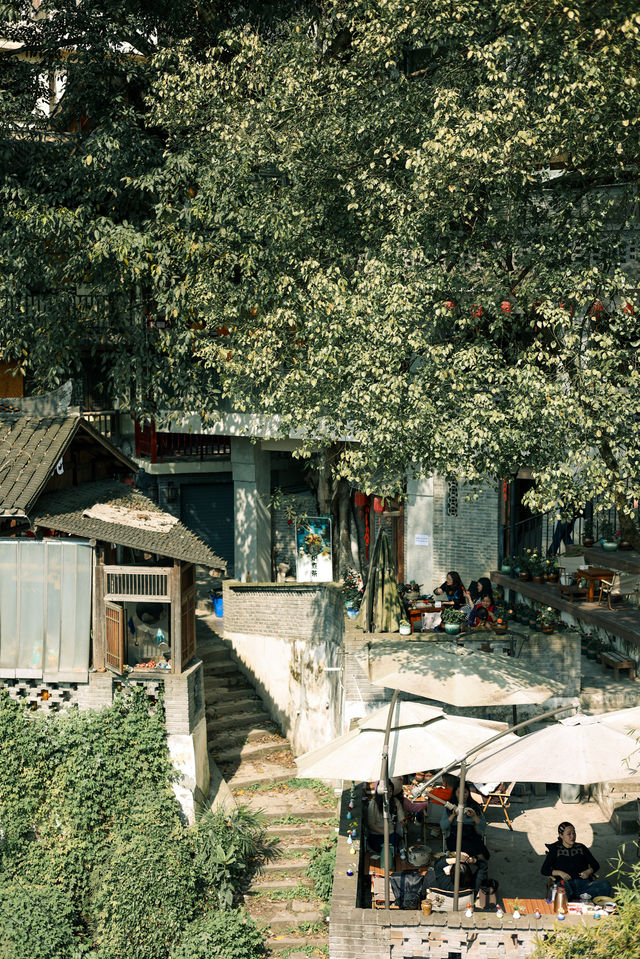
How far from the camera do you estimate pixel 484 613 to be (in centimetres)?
1656

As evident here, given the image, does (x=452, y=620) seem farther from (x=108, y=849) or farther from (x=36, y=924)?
(x=36, y=924)

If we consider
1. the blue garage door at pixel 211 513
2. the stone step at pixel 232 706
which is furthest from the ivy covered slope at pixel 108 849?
the blue garage door at pixel 211 513

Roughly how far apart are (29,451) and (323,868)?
788 cm

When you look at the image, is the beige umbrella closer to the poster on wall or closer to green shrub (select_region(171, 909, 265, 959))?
green shrub (select_region(171, 909, 265, 959))

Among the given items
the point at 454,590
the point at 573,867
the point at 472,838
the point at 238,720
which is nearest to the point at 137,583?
the point at 238,720

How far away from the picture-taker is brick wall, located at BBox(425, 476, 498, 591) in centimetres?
2027

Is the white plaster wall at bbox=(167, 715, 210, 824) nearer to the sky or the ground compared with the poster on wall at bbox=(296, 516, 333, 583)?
nearer to the ground

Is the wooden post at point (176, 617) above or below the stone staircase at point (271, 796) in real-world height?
above

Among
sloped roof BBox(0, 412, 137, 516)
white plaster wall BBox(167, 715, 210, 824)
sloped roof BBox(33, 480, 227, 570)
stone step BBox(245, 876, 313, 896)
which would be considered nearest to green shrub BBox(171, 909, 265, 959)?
stone step BBox(245, 876, 313, 896)

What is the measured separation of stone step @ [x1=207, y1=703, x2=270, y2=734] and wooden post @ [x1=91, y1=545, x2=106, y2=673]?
13.5ft

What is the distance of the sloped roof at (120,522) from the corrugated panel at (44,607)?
1.57ft

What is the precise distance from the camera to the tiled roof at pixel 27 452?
48.5 feet

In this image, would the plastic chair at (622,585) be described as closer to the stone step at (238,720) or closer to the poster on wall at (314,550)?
the stone step at (238,720)

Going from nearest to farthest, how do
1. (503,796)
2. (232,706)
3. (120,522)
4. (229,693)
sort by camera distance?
(503,796) → (120,522) → (232,706) → (229,693)
